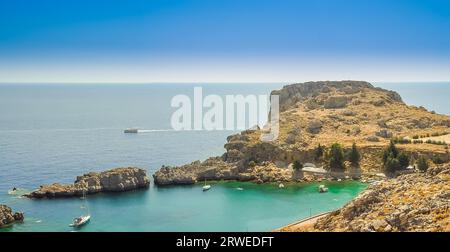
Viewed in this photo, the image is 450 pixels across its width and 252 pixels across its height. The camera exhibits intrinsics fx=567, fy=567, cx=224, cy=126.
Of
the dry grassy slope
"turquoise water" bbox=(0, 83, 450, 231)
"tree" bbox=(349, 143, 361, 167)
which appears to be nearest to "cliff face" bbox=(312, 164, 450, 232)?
"turquoise water" bbox=(0, 83, 450, 231)

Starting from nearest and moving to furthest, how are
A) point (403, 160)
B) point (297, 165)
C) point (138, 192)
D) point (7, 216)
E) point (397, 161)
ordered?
point (7, 216)
point (138, 192)
point (397, 161)
point (403, 160)
point (297, 165)

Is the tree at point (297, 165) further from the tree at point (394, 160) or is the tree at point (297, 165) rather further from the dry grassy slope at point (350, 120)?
the tree at point (394, 160)

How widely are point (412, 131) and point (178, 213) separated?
66.7 feet

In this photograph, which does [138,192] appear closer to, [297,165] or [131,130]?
[297,165]

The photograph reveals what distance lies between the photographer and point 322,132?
39.2 m

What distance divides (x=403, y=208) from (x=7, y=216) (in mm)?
19111

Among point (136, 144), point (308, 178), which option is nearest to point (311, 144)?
point (308, 178)

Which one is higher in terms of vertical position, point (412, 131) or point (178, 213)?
point (412, 131)

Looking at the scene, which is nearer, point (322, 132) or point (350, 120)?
point (322, 132)

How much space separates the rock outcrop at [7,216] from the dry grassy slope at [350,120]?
1485 centimetres

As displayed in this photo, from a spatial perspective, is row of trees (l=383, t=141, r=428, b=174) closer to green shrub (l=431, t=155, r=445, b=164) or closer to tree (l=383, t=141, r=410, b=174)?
tree (l=383, t=141, r=410, b=174)

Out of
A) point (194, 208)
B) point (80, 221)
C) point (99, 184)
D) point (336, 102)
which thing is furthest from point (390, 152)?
point (80, 221)

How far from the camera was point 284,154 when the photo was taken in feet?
111
